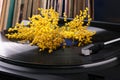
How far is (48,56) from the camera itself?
67cm

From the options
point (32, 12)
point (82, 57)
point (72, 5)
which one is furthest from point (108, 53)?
point (32, 12)

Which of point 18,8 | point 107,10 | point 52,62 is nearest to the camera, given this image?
point 52,62

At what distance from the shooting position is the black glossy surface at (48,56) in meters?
0.62

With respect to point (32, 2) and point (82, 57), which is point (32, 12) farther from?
point (82, 57)

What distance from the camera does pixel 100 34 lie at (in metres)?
0.86

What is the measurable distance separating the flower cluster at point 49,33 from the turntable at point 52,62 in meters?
0.03

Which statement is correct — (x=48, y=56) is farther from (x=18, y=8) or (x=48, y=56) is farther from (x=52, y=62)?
(x=18, y=8)

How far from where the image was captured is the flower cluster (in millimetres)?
720

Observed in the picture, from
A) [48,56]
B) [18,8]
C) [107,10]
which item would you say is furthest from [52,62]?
[18,8]

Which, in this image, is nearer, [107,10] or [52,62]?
[52,62]

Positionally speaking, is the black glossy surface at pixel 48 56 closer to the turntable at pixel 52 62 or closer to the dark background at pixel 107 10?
the turntable at pixel 52 62

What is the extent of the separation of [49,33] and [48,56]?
0.08m

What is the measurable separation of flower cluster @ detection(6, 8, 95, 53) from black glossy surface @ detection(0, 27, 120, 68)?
27 mm

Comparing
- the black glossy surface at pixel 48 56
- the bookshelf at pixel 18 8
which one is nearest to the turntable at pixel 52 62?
the black glossy surface at pixel 48 56
